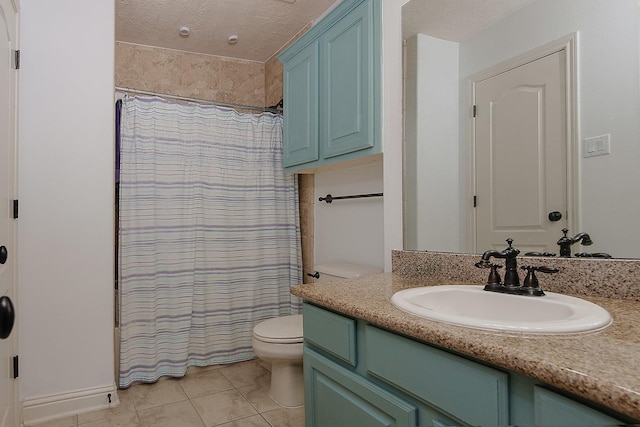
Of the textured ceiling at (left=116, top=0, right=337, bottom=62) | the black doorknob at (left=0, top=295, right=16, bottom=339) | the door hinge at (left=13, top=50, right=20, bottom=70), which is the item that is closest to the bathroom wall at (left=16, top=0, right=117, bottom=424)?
the door hinge at (left=13, top=50, right=20, bottom=70)

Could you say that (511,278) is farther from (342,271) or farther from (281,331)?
(281,331)

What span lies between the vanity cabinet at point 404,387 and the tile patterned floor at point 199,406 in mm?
796

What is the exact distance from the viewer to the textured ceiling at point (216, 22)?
2596 millimetres

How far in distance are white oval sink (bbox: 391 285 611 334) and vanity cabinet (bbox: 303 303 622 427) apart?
9cm

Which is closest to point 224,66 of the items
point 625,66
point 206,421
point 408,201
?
point 408,201

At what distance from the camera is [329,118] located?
2.13m

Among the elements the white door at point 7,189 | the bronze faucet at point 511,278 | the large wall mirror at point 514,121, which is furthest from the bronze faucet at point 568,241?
the white door at point 7,189

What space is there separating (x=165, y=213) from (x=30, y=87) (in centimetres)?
96

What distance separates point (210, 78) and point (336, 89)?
1738mm

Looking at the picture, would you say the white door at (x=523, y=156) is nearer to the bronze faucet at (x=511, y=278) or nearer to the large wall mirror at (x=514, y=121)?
the large wall mirror at (x=514, y=121)

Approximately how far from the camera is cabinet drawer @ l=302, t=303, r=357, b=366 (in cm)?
117

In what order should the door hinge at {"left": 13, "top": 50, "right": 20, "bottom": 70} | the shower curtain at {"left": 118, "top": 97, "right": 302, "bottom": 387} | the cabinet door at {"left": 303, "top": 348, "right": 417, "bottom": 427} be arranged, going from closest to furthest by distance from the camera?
the cabinet door at {"left": 303, "top": 348, "right": 417, "bottom": 427}
the door hinge at {"left": 13, "top": 50, "right": 20, "bottom": 70}
the shower curtain at {"left": 118, "top": 97, "right": 302, "bottom": 387}

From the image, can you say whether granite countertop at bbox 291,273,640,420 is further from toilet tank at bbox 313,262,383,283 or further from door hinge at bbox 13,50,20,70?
door hinge at bbox 13,50,20,70

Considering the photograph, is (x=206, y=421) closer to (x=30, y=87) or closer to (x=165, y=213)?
(x=165, y=213)
